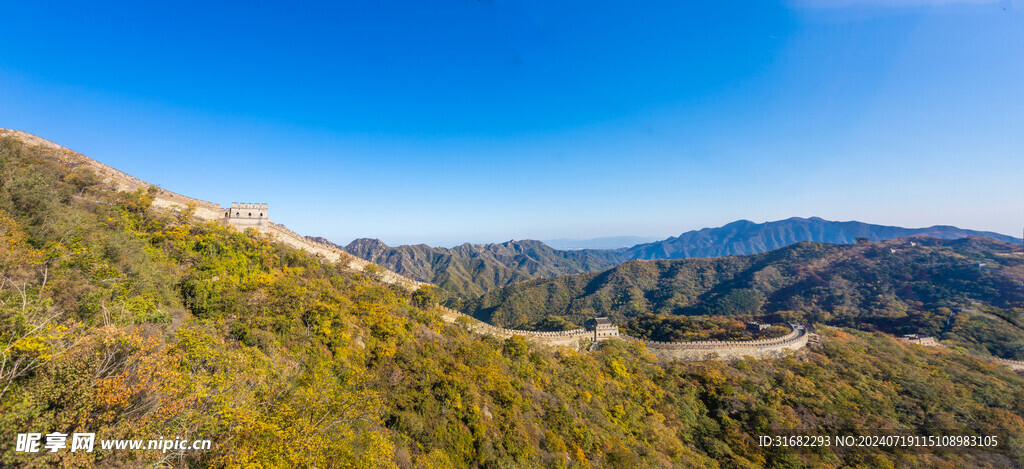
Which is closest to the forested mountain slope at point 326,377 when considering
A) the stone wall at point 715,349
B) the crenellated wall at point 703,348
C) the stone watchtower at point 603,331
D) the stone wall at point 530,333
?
the stone wall at point 715,349

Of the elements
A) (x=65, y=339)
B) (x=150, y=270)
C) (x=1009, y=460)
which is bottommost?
(x=1009, y=460)

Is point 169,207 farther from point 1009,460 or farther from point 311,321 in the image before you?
point 1009,460

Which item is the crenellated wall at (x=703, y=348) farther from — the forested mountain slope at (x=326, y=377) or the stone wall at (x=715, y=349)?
the forested mountain slope at (x=326, y=377)

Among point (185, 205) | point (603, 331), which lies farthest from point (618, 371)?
point (185, 205)

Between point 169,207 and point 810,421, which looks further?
point 810,421

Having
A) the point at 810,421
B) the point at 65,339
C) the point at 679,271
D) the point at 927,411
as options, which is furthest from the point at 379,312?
the point at 679,271

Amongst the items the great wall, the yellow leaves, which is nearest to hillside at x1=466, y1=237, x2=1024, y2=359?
the great wall

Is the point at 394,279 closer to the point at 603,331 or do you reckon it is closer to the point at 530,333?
the point at 530,333

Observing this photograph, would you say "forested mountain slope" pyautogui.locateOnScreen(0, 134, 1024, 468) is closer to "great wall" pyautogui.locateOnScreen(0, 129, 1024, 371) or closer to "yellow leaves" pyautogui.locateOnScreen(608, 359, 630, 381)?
"yellow leaves" pyautogui.locateOnScreen(608, 359, 630, 381)
